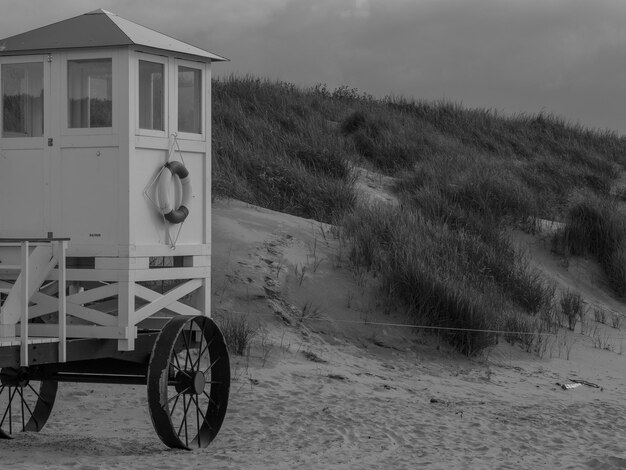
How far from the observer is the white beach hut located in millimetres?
7305

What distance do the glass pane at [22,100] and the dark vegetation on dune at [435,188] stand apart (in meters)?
6.09

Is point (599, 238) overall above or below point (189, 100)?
below

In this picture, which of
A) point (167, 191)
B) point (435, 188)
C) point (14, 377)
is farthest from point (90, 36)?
point (435, 188)

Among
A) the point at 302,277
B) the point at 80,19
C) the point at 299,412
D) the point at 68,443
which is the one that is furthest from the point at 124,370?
the point at 302,277

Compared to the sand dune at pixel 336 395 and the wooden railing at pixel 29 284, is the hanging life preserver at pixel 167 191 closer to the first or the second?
the wooden railing at pixel 29 284

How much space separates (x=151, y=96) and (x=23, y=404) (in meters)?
2.84

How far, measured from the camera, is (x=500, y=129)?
2512 centimetres

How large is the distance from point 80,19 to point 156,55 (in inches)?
25.2

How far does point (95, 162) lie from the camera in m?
7.38

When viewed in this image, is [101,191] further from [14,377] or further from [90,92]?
[14,377]

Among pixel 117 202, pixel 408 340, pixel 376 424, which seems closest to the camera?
pixel 117 202

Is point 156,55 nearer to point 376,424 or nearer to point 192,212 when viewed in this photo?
point 192,212

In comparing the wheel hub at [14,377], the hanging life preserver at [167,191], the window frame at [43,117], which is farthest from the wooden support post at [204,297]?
the window frame at [43,117]

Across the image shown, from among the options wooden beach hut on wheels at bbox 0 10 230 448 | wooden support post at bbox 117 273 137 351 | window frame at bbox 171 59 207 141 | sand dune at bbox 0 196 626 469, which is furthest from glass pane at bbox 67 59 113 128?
sand dune at bbox 0 196 626 469
